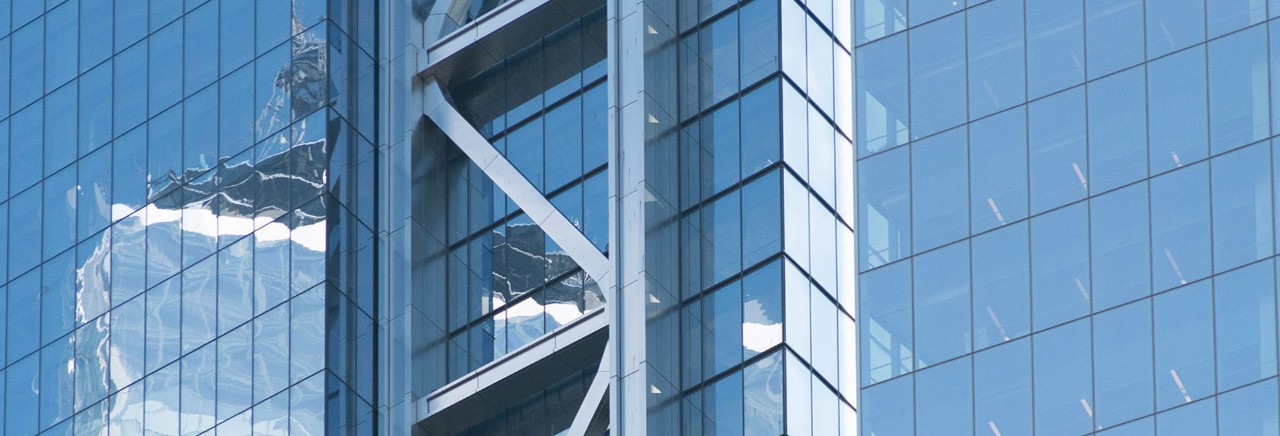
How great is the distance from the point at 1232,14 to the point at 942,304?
7.52m

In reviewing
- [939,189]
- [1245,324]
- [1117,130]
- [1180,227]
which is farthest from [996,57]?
[1245,324]

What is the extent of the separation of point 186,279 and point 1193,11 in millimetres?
22299

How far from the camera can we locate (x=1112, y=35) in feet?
176

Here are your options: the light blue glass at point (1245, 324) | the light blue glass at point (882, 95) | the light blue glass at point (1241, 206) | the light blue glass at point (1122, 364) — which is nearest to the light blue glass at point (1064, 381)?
the light blue glass at point (1122, 364)

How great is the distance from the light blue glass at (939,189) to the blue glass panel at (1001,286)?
0.77 m

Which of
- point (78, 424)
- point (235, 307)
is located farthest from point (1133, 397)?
point (78, 424)

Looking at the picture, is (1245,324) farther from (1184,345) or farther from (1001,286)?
(1001,286)

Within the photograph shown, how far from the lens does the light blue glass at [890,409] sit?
52656mm

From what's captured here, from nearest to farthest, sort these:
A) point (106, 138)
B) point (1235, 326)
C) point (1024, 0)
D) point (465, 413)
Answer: point (1235, 326) → point (1024, 0) → point (465, 413) → point (106, 138)

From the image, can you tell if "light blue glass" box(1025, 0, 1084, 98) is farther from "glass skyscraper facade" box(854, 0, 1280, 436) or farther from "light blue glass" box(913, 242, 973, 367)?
"light blue glass" box(913, 242, 973, 367)

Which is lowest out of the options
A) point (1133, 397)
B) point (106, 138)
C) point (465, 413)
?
point (1133, 397)

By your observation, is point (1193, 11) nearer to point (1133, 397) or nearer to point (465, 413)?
point (1133, 397)

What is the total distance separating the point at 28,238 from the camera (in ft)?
218

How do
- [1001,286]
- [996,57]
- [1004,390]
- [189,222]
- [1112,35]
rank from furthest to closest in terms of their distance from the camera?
[189,222], [996,57], [1112,35], [1001,286], [1004,390]
